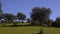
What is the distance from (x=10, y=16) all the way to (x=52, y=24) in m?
43.7

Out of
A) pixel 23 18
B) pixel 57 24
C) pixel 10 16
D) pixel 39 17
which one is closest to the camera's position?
pixel 57 24

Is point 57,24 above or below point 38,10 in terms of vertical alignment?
below

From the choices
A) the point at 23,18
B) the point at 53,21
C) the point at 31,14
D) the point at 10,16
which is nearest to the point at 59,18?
the point at 53,21

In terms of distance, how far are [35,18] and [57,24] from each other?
1661 cm

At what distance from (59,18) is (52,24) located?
351cm

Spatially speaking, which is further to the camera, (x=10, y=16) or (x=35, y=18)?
(x=10, y=16)

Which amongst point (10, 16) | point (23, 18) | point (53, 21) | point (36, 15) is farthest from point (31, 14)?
point (23, 18)

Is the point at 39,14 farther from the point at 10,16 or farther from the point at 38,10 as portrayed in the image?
the point at 10,16

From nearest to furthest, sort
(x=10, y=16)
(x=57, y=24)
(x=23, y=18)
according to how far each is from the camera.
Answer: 1. (x=57, y=24)
2. (x=10, y=16)
3. (x=23, y=18)

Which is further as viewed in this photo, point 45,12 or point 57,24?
point 45,12

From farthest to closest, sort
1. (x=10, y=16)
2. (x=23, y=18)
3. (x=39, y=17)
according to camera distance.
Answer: (x=23, y=18)
(x=10, y=16)
(x=39, y=17)

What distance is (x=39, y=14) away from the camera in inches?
2672

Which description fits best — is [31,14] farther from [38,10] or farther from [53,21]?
[53,21]

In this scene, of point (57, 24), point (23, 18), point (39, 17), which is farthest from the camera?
point (23, 18)
